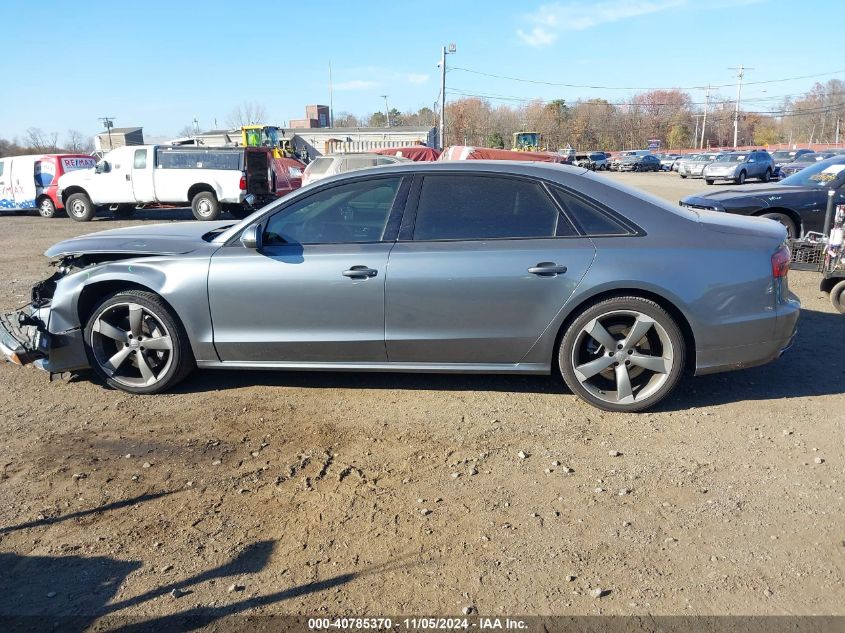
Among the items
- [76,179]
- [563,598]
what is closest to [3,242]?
[76,179]

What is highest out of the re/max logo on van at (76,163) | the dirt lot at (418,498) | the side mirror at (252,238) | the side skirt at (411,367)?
the re/max logo on van at (76,163)

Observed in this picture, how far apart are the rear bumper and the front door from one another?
81.5 inches

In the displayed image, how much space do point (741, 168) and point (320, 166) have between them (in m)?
23.3

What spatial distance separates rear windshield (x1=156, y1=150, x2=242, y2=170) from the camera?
16.1m

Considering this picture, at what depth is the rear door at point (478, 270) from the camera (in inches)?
157

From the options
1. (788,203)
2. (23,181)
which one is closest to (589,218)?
(788,203)

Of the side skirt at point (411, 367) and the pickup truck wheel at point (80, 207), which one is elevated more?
the pickup truck wheel at point (80, 207)

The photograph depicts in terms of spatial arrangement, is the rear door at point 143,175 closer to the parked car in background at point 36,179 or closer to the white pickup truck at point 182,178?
the white pickup truck at point 182,178

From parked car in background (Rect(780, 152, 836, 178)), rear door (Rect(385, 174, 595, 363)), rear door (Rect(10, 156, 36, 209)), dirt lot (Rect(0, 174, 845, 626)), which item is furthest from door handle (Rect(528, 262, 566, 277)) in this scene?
parked car in background (Rect(780, 152, 836, 178))

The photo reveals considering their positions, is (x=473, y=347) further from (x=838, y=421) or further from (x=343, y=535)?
(x=838, y=421)

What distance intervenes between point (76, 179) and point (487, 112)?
86964 millimetres

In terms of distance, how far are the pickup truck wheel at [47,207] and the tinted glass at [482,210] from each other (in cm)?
1814

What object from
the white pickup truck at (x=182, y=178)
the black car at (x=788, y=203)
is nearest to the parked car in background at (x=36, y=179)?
the white pickup truck at (x=182, y=178)

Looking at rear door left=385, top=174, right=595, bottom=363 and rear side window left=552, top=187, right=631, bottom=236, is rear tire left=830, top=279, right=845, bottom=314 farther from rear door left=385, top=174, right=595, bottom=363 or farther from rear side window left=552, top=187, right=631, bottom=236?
rear door left=385, top=174, right=595, bottom=363
